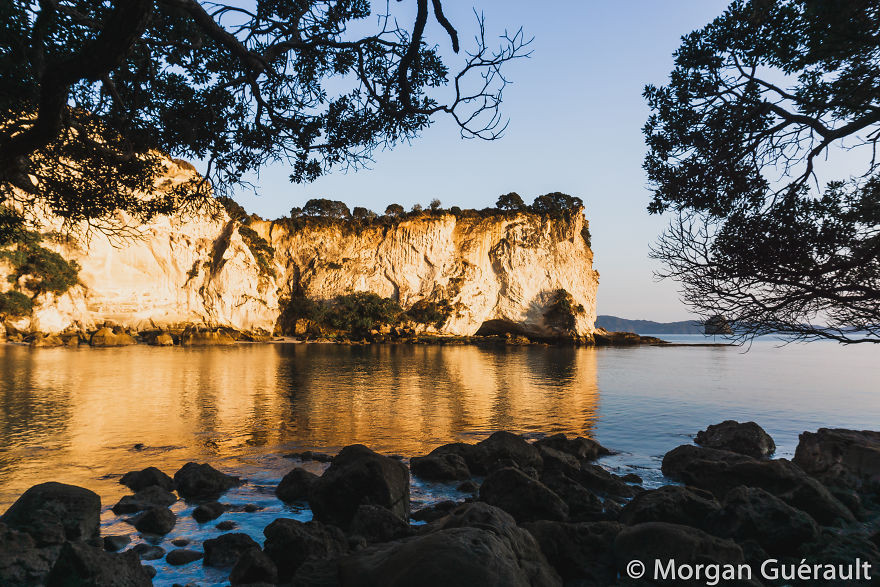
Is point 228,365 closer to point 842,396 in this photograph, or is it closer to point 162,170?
point 162,170

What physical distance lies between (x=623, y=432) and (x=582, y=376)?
15.3 meters

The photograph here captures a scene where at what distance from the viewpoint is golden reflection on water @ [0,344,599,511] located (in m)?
10.0

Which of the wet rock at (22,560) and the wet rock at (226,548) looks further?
the wet rock at (226,548)

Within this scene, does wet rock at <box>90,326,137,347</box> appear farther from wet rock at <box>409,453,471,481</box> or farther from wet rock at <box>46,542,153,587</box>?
wet rock at <box>46,542,153,587</box>

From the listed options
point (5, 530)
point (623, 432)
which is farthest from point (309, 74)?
point (623, 432)

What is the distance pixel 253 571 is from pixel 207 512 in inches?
102

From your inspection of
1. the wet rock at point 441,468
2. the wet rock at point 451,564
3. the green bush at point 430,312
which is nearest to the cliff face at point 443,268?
the green bush at point 430,312

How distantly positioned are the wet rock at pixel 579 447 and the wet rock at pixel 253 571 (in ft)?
23.7

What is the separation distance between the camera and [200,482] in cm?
759

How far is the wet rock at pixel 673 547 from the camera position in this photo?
4.33 m

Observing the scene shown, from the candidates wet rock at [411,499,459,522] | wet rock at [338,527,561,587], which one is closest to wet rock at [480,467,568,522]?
wet rock at [411,499,459,522]

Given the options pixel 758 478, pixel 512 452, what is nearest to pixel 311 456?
pixel 512 452

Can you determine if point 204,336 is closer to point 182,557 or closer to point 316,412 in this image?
point 316,412

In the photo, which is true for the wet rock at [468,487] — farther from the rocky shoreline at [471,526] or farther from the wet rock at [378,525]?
the wet rock at [378,525]
